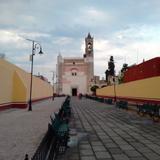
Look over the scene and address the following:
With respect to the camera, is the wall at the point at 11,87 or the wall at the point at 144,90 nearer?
the wall at the point at 11,87

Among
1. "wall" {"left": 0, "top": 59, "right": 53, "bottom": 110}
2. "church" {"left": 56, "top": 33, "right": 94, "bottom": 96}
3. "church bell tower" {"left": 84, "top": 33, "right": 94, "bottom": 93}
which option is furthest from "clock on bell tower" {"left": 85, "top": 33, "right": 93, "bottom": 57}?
"wall" {"left": 0, "top": 59, "right": 53, "bottom": 110}

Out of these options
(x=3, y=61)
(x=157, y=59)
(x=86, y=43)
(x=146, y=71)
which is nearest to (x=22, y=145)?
(x=3, y=61)

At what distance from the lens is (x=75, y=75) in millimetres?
111938

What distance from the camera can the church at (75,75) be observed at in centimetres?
11131

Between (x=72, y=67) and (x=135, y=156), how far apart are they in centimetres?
10376

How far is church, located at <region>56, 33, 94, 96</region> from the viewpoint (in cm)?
11131

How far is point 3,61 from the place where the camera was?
26766 millimetres

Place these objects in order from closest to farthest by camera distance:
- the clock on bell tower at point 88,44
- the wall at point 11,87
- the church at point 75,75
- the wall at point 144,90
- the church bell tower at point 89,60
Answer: the wall at point 11,87
the wall at point 144,90
the church bell tower at point 89,60
the church at point 75,75
the clock on bell tower at point 88,44

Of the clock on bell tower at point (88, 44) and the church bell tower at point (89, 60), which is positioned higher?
the clock on bell tower at point (88, 44)

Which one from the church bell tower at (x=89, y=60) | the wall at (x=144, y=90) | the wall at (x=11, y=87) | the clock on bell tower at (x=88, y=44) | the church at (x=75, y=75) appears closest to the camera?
the wall at (x=11, y=87)

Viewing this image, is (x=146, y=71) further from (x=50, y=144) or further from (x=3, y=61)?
(x=50, y=144)

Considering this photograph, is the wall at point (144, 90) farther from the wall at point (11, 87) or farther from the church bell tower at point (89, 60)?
the church bell tower at point (89, 60)

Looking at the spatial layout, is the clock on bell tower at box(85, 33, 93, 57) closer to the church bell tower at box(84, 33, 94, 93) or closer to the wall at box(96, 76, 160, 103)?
the church bell tower at box(84, 33, 94, 93)

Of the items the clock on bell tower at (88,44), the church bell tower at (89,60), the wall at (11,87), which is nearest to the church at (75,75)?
the church bell tower at (89,60)
